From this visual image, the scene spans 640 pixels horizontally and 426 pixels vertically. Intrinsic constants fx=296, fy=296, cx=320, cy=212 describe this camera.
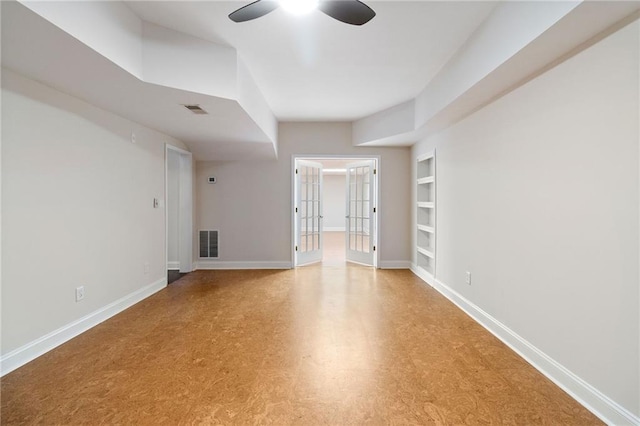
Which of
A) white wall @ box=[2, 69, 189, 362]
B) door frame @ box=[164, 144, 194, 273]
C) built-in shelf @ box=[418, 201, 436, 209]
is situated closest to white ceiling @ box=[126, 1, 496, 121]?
white wall @ box=[2, 69, 189, 362]

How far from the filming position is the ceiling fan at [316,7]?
5.53 ft

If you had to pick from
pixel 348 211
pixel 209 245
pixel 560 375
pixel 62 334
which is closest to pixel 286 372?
pixel 560 375

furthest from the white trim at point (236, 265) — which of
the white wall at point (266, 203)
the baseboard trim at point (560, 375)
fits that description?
the baseboard trim at point (560, 375)

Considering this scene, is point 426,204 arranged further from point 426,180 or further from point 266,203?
point 266,203

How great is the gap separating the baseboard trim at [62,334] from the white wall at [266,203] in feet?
6.20

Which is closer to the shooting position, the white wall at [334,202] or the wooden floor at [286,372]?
the wooden floor at [286,372]

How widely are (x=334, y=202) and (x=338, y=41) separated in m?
9.73

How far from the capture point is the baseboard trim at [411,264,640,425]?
5.20 ft

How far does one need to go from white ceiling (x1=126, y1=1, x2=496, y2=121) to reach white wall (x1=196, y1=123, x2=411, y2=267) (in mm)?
1601

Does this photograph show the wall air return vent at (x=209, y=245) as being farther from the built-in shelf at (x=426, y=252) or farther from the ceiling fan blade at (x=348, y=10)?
the ceiling fan blade at (x=348, y=10)

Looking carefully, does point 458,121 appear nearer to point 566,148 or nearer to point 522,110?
point 522,110

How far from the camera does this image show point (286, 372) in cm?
209

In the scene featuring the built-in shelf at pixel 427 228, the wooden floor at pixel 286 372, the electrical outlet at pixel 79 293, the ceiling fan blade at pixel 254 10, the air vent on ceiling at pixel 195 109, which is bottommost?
the wooden floor at pixel 286 372

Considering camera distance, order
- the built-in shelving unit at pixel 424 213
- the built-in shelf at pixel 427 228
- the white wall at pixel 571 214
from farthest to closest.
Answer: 1. the built-in shelving unit at pixel 424 213
2. the built-in shelf at pixel 427 228
3. the white wall at pixel 571 214
